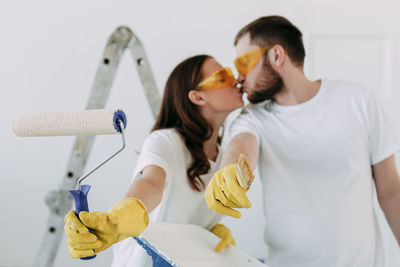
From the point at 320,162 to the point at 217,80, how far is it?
0.48 m

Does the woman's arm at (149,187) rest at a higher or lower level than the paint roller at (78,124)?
lower

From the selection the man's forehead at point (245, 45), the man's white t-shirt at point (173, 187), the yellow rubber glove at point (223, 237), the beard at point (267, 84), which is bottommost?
the yellow rubber glove at point (223, 237)

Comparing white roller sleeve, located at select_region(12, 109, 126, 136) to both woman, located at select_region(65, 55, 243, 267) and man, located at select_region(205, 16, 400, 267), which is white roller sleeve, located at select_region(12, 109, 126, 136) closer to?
woman, located at select_region(65, 55, 243, 267)

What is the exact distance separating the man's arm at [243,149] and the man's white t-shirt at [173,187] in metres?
0.19

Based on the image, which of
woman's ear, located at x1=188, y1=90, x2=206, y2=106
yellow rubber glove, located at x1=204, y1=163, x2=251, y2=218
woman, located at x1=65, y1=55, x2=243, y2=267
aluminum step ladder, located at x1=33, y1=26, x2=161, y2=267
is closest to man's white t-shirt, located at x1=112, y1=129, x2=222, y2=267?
woman, located at x1=65, y1=55, x2=243, y2=267

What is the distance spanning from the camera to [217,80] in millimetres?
1601

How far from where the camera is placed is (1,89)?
2490 millimetres

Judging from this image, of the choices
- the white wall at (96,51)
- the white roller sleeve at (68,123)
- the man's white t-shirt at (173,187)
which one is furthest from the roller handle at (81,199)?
the white wall at (96,51)

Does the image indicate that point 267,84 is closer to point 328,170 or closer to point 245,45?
point 245,45

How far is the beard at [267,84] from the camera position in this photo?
58.7 inches

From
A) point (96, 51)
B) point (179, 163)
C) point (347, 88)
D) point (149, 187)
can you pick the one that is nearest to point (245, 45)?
point (347, 88)

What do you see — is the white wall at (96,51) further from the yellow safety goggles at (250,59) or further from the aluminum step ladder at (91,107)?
the yellow safety goggles at (250,59)

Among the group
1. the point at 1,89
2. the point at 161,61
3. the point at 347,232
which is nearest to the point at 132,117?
the point at 161,61

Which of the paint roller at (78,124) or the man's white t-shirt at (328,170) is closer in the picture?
the paint roller at (78,124)
